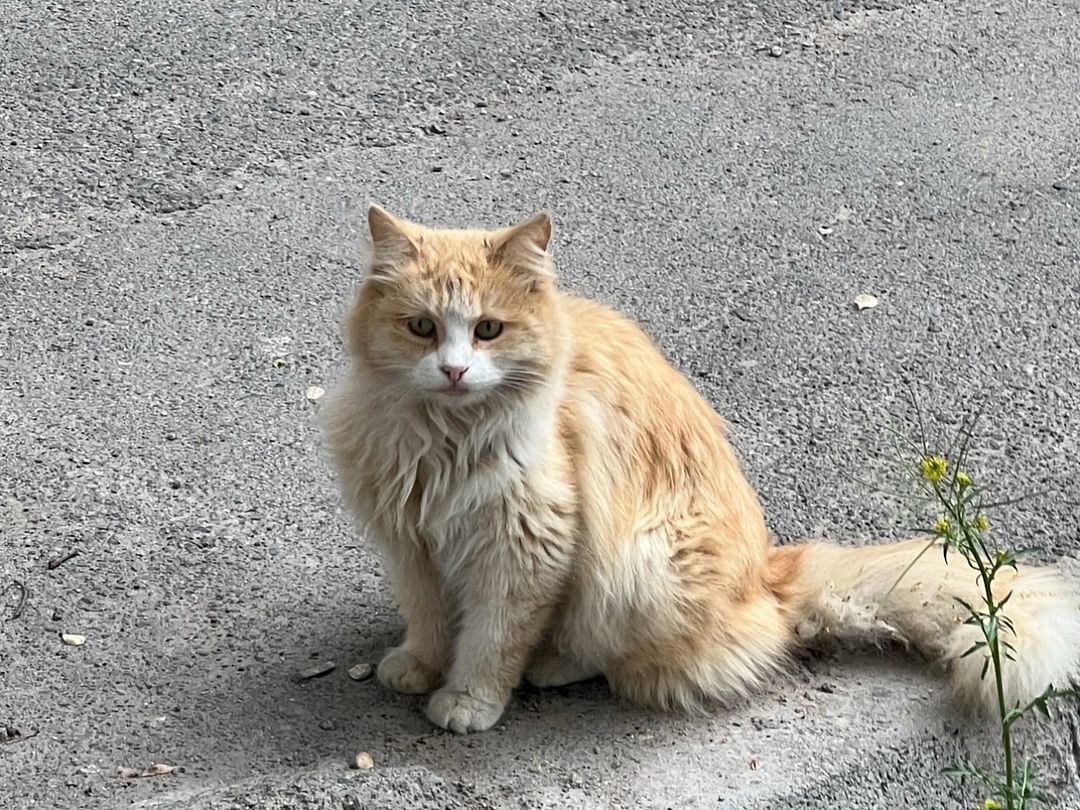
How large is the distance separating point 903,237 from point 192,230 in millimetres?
2430

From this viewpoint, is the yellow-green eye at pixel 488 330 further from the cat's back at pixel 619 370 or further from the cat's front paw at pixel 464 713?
the cat's front paw at pixel 464 713

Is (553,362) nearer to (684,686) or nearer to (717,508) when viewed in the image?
(717,508)

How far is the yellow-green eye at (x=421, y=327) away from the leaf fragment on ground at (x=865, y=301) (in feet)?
7.11

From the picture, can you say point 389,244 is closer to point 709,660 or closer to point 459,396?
point 459,396

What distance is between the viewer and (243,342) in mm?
4285

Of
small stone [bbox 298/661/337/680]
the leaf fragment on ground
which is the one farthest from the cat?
the leaf fragment on ground

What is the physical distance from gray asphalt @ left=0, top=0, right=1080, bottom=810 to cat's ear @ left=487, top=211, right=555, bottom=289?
0.99 m

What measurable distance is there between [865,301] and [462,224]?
1.37 meters

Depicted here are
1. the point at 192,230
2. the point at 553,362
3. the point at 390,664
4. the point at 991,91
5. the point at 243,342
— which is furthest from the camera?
the point at 991,91

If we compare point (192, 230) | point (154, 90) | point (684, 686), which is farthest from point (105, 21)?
point (684, 686)

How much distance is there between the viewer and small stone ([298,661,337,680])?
10.4ft

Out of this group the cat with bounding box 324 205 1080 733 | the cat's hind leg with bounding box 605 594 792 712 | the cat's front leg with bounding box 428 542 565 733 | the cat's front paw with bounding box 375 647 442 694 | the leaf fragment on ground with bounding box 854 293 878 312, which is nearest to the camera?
the cat with bounding box 324 205 1080 733

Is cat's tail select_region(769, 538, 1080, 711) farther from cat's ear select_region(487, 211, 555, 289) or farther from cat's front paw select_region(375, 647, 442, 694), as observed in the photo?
cat's ear select_region(487, 211, 555, 289)

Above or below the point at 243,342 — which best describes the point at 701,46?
above
